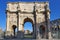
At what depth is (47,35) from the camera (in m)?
28.7

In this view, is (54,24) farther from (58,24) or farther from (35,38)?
(35,38)

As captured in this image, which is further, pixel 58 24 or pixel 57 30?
pixel 58 24

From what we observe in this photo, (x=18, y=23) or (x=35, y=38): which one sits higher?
(x=18, y=23)

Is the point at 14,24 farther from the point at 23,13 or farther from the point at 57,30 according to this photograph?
the point at 57,30

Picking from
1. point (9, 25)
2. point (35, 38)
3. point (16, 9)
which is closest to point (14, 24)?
point (9, 25)

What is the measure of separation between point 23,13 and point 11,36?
16.9 feet

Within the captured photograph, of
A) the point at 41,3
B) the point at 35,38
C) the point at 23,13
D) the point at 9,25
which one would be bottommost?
the point at 35,38

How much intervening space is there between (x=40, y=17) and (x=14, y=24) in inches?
207

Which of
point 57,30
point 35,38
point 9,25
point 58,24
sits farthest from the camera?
point 58,24

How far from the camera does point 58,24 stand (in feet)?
154

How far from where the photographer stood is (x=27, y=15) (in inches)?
1198

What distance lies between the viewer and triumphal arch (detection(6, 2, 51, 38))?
96.9ft

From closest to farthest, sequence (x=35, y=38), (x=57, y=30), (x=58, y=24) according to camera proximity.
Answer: (x=35, y=38), (x=57, y=30), (x=58, y=24)

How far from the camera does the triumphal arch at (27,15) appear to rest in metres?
29.5
